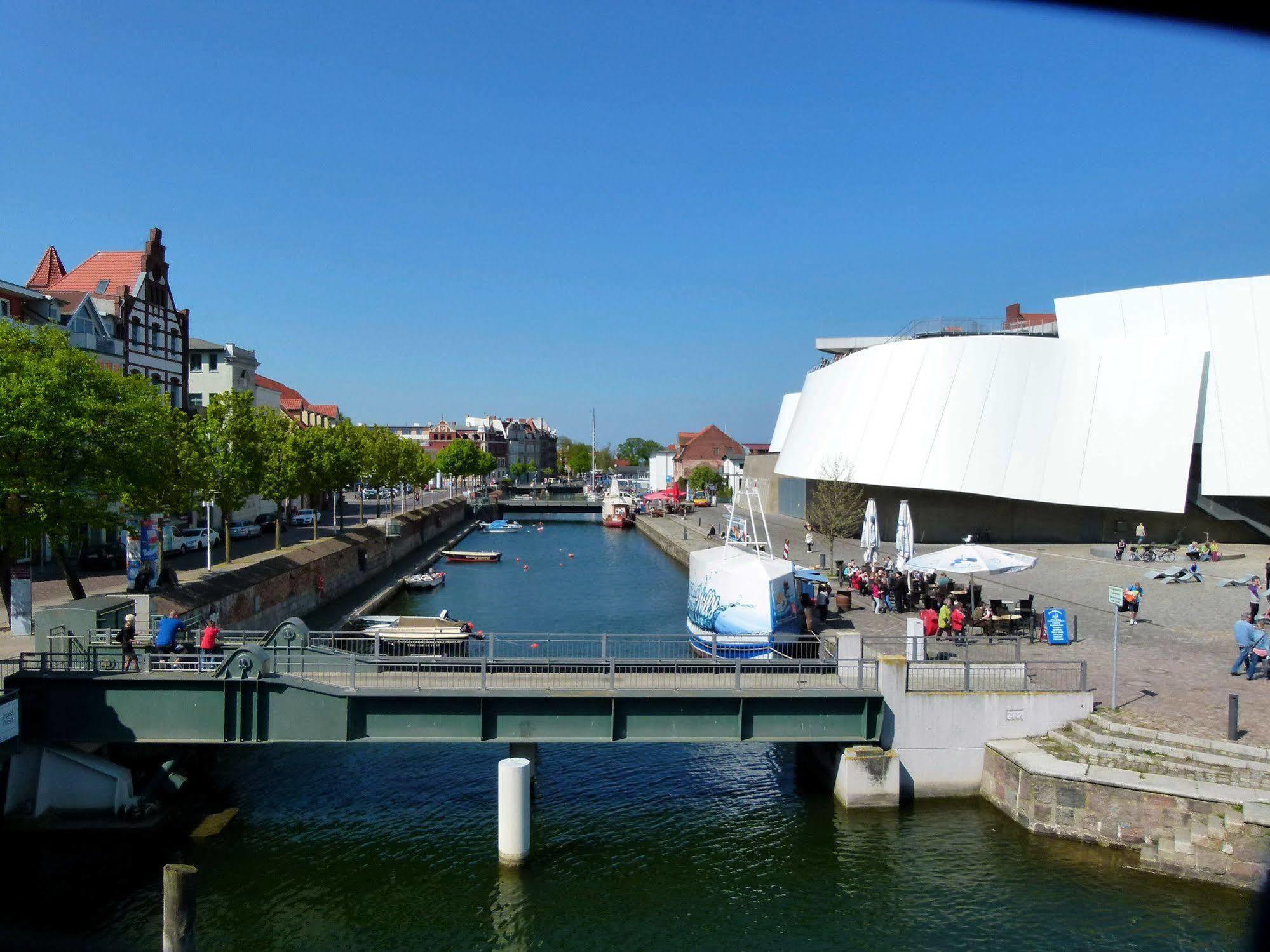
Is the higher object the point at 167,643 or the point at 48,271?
the point at 48,271

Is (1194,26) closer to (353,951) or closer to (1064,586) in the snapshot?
(353,951)

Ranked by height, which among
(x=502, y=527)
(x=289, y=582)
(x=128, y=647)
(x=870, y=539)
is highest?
(x=870, y=539)

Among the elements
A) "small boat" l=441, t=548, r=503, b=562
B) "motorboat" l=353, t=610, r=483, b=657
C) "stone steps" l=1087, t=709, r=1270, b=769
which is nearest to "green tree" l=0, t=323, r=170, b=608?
"motorboat" l=353, t=610, r=483, b=657

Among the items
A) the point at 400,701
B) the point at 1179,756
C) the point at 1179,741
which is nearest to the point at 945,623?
the point at 1179,741

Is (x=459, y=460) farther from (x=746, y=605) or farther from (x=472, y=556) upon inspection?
(x=746, y=605)

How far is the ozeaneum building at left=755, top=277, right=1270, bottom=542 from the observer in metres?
46.6

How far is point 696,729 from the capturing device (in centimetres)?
1678

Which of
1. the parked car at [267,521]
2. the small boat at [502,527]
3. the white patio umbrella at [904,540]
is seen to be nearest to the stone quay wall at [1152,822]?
the white patio umbrella at [904,540]

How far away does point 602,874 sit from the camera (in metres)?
15.3

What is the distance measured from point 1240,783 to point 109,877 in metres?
18.5

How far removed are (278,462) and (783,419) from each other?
6287cm

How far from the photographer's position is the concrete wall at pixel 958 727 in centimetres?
1739

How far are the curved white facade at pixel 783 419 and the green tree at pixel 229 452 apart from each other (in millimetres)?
62025

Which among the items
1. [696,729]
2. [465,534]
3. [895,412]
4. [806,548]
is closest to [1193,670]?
[696,729]
